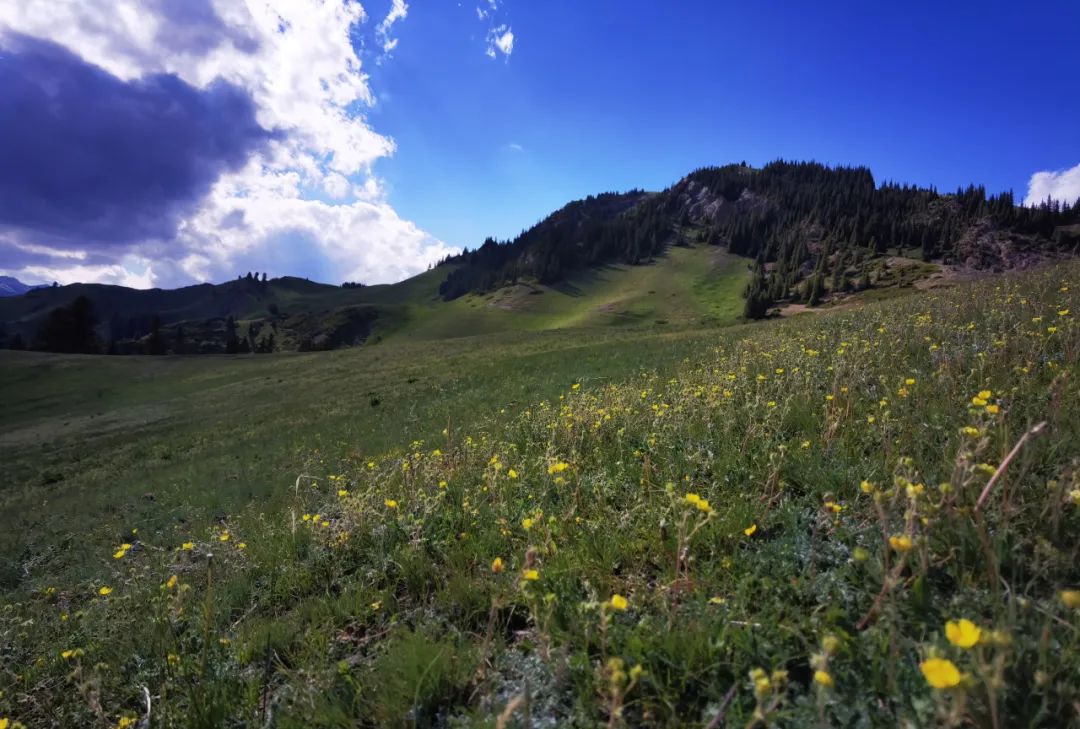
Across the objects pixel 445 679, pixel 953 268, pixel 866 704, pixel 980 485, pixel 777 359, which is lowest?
pixel 445 679

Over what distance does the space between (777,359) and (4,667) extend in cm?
1013

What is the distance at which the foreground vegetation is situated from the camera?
211 centimetres

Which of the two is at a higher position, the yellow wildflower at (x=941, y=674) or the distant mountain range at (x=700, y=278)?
the distant mountain range at (x=700, y=278)

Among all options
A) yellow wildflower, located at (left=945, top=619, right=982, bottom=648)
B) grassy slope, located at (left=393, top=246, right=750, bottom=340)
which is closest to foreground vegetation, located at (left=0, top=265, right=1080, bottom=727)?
yellow wildflower, located at (left=945, top=619, right=982, bottom=648)

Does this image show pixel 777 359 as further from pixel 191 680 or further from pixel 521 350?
pixel 521 350

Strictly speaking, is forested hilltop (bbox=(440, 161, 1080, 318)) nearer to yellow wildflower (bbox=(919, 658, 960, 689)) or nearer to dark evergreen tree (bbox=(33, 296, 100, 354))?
dark evergreen tree (bbox=(33, 296, 100, 354))

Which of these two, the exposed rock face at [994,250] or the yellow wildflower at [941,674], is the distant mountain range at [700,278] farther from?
the yellow wildflower at [941,674]

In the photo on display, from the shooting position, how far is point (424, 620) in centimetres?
342

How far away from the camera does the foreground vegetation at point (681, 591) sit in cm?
211

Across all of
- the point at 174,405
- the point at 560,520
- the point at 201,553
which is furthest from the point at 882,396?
the point at 174,405

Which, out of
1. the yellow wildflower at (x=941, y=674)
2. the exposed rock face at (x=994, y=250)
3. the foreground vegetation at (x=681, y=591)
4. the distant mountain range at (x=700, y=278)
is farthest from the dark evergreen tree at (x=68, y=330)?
the exposed rock face at (x=994, y=250)

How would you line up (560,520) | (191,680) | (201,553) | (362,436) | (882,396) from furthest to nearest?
(362,436), (201,553), (882,396), (560,520), (191,680)

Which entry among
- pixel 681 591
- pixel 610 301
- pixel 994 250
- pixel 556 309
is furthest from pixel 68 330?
pixel 994 250

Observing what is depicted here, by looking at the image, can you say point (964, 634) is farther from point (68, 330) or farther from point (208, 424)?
point (68, 330)
